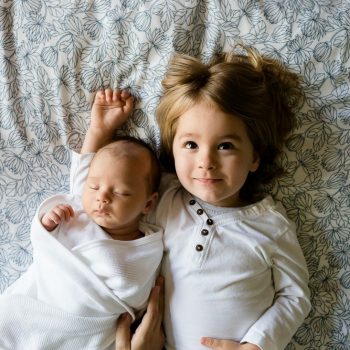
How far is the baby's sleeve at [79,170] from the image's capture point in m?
1.23

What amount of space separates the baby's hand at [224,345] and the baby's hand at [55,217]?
46 cm

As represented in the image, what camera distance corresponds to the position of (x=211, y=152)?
107cm

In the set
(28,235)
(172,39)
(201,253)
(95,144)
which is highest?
(172,39)

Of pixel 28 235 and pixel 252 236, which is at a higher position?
pixel 252 236

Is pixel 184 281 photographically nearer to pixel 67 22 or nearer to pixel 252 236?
pixel 252 236

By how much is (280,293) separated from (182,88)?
58 centimetres

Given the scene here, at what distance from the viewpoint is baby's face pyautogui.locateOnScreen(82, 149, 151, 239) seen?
3.73 feet

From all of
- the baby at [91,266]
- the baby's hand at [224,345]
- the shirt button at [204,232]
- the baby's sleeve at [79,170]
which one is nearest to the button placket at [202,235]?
the shirt button at [204,232]

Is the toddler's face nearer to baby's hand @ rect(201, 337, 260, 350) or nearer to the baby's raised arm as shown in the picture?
the baby's raised arm

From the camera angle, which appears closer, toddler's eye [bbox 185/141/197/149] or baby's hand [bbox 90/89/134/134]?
toddler's eye [bbox 185/141/197/149]

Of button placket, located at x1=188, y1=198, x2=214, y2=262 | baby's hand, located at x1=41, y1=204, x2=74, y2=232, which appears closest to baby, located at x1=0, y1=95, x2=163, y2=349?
baby's hand, located at x1=41, y1=204, x2=74, y2=232

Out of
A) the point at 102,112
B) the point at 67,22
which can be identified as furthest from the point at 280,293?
the point at 67,22

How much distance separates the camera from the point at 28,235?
1323mm

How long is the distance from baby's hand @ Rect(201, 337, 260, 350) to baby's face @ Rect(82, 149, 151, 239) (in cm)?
36
